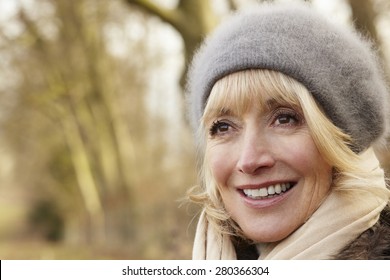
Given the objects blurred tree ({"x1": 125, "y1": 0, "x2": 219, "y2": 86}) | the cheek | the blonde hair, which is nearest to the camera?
the blonde hair

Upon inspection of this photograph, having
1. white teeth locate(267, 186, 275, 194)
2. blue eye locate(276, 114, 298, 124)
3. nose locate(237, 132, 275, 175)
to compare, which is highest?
blue eye locate(276, 114, 298, 124)

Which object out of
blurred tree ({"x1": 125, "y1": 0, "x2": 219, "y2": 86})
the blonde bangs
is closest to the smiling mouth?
the blonde bangs

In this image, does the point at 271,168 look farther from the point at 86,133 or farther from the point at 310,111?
the point at 86,133

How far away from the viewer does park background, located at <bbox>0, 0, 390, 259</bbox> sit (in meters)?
9.48

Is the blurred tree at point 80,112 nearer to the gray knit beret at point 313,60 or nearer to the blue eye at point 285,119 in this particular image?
the gray knit beret at point 313,60

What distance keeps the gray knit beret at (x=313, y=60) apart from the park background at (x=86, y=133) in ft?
18.7

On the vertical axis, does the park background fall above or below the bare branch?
above

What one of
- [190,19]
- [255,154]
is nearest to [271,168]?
[255,154]

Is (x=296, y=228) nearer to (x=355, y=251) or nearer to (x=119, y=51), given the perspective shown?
(x=355, y=251)

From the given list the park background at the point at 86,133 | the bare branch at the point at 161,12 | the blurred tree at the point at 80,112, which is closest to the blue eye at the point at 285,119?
the bare branch at the point at 161,12

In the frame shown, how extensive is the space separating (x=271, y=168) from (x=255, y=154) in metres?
0.06

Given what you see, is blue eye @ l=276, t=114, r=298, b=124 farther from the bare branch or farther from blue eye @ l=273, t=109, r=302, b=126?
the bare branch
